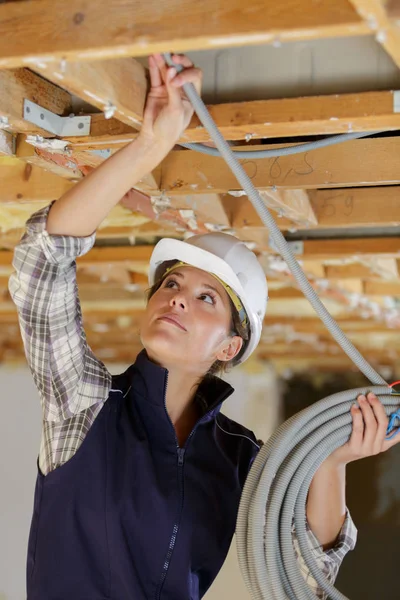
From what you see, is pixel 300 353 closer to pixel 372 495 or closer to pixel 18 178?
pixel 372 495

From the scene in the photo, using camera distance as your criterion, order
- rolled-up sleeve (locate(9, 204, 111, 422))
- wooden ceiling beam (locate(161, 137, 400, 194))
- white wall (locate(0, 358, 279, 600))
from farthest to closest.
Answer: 1. white wall (locate(0, 358, 279, 600))
2. wooden ceiling beam (locate(161, 137, 400, 194))
3. rolled-up sleeve (locate(9, 204, 111, 422))

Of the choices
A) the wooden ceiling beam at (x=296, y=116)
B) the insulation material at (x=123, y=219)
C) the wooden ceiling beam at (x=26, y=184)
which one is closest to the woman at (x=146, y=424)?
the wooden ceiling beam at (x=296, y=116)

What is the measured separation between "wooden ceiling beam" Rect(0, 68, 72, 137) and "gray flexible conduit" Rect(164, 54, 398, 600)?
3.08 ft

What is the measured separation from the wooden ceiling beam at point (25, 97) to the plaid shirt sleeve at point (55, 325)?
1.12ft

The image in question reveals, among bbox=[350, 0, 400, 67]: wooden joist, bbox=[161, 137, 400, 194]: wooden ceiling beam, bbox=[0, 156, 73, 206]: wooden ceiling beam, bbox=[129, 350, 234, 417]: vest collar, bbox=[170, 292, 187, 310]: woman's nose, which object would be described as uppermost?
bbox=[0, 156, 73, 206]: wooden ceiling beam

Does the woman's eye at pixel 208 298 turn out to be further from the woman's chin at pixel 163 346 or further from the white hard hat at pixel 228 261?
the woman's chin at pixel 163 346

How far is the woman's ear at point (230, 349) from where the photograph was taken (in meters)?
2.03

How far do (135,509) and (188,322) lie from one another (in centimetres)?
45

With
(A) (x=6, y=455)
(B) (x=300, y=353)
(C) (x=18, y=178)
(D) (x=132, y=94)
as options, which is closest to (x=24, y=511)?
(A) (x=6, y=455)

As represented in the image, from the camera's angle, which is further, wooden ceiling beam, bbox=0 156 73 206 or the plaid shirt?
wooden ceiling beam, bbox=0 156 73 206

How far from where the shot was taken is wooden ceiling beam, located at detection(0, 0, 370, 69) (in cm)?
125

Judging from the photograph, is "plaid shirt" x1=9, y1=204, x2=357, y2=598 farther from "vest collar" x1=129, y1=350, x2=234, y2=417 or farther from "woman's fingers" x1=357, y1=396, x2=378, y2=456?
"woman's fingers" x1=357, y1=396, x2=378, y2=456

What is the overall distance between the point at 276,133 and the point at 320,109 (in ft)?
0.46

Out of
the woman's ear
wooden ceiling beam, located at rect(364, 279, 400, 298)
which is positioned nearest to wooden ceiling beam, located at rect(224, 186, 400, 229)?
the woman's ear
